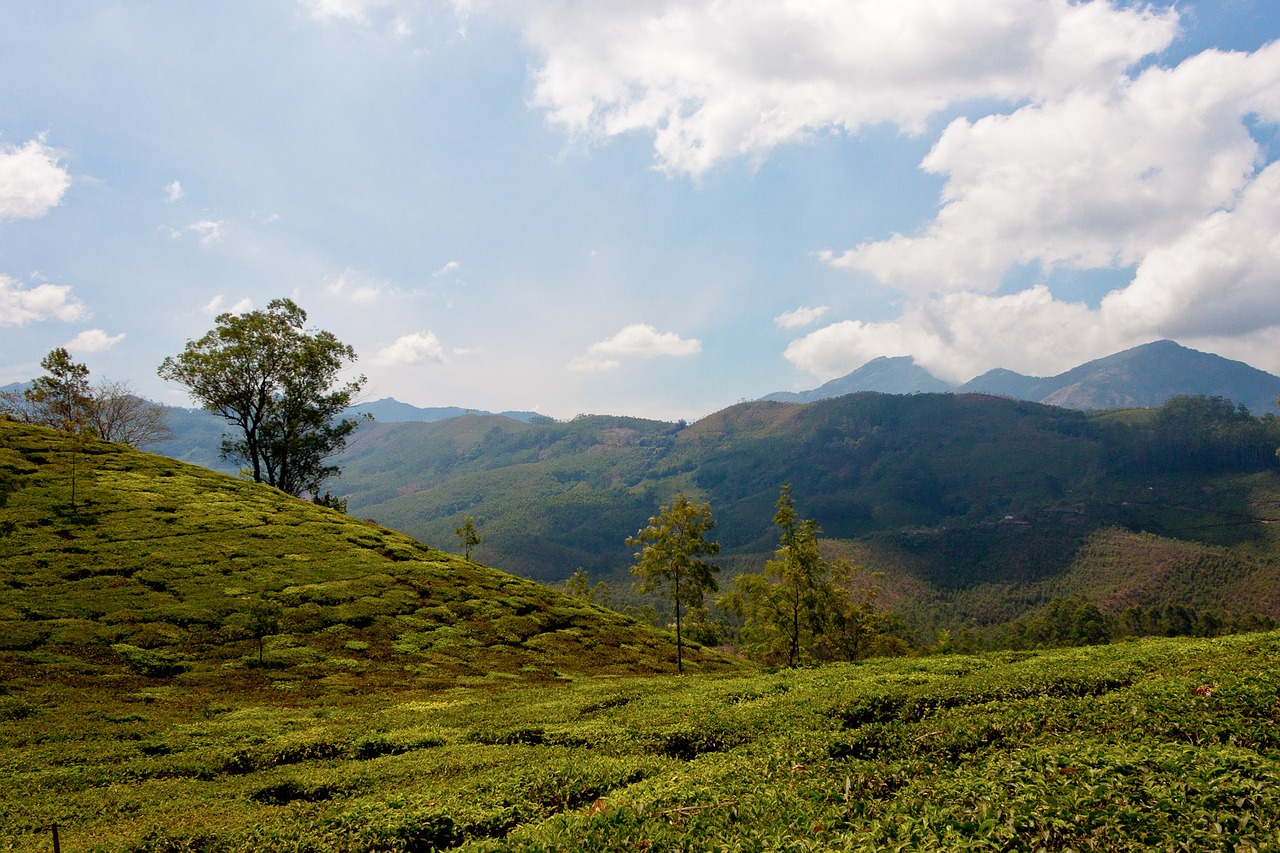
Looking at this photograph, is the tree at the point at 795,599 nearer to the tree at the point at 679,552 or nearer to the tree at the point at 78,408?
the tree at the point at 679,552

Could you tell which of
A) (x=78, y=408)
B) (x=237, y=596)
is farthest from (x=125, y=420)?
(x=237, y=596)

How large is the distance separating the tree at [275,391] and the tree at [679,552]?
47404 millimetres

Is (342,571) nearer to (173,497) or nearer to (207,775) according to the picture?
(173,497)

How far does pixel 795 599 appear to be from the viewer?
3778 cm

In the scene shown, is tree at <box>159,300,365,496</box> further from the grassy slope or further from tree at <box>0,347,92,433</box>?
the grassy slope

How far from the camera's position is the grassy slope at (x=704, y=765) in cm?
756

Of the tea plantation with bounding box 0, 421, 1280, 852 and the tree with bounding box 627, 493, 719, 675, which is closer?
the tea plantation with bounding box 0, 421, 1280, 852

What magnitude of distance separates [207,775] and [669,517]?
84.1 feet

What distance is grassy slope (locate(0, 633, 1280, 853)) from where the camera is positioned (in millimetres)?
7562

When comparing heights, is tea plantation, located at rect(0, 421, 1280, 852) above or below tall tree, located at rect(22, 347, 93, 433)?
below

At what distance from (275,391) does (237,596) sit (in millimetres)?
37745

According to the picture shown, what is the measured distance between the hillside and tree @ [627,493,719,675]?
612 cm

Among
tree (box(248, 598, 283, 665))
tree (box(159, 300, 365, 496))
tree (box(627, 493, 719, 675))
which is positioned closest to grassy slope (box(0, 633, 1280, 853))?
tree (box(248, 598, 283, 665))

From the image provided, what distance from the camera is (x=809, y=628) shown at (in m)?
45.0
